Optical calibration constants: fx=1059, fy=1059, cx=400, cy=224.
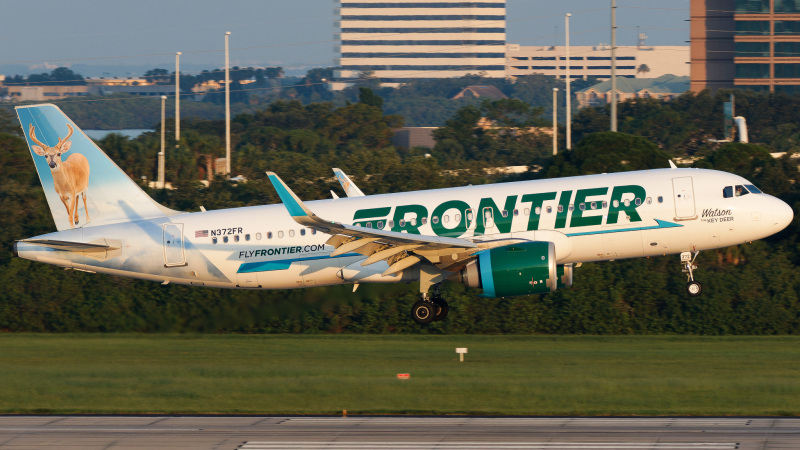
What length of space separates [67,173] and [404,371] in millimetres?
13478

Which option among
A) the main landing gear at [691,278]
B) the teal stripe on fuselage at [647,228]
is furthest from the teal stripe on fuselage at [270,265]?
the main landing gear at [691,278]

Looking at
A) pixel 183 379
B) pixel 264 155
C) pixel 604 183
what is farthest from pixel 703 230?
pixel 264 155

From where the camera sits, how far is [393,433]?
19500 mm

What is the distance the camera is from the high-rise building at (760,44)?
16012 centimetres

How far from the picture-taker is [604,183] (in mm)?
30688

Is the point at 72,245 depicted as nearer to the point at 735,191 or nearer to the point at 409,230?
the point at 409,230

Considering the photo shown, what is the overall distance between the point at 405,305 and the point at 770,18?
137471 millimetres

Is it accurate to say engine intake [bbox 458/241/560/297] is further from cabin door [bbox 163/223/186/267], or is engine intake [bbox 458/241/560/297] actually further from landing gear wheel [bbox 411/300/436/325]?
cabin door [bbox 163/223/186/267]

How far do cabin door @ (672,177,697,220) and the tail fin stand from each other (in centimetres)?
1573

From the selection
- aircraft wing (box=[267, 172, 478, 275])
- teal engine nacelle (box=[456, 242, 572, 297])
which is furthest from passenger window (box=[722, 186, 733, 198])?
aircraft wing (box=[267, 172, 478, 275])

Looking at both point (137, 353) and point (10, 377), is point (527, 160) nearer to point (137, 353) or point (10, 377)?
point (137, 353)

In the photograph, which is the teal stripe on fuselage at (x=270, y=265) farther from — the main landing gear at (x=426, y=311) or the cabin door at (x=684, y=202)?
the cabin door at (x=684, y=202)

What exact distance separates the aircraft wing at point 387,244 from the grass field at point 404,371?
2830 millimetres

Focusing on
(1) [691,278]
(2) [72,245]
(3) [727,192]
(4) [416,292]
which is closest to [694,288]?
(1) [691,278]
